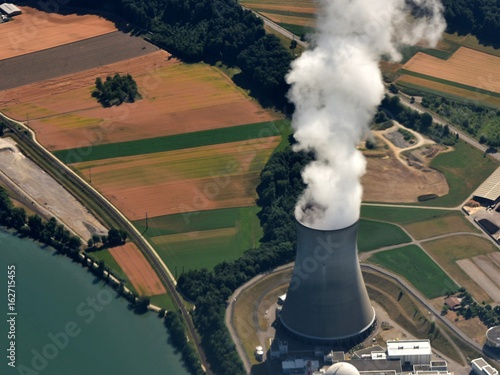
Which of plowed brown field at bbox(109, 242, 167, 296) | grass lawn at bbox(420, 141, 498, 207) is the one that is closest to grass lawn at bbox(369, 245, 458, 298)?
grass lawn at bbox(420, 141, 498, 207)

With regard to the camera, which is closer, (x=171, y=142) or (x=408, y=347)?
(x=408, y=347)

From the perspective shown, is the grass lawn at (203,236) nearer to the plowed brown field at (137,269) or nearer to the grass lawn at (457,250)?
the plowed brown field at (137,269)

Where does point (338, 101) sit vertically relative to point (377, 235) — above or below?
above

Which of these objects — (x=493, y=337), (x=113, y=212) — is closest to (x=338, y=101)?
(x=493, y=337)

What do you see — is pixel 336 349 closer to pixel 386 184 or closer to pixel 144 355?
pixel 144 355

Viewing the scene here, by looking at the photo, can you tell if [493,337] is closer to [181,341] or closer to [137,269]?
[181,341]

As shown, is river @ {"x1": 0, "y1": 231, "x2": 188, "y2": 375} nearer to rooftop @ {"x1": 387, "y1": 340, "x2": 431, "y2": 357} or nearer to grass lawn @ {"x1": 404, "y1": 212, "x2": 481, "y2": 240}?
rooftop @ {"x1": 387, "y1": 340, "x2": 431, "y2": 357}
